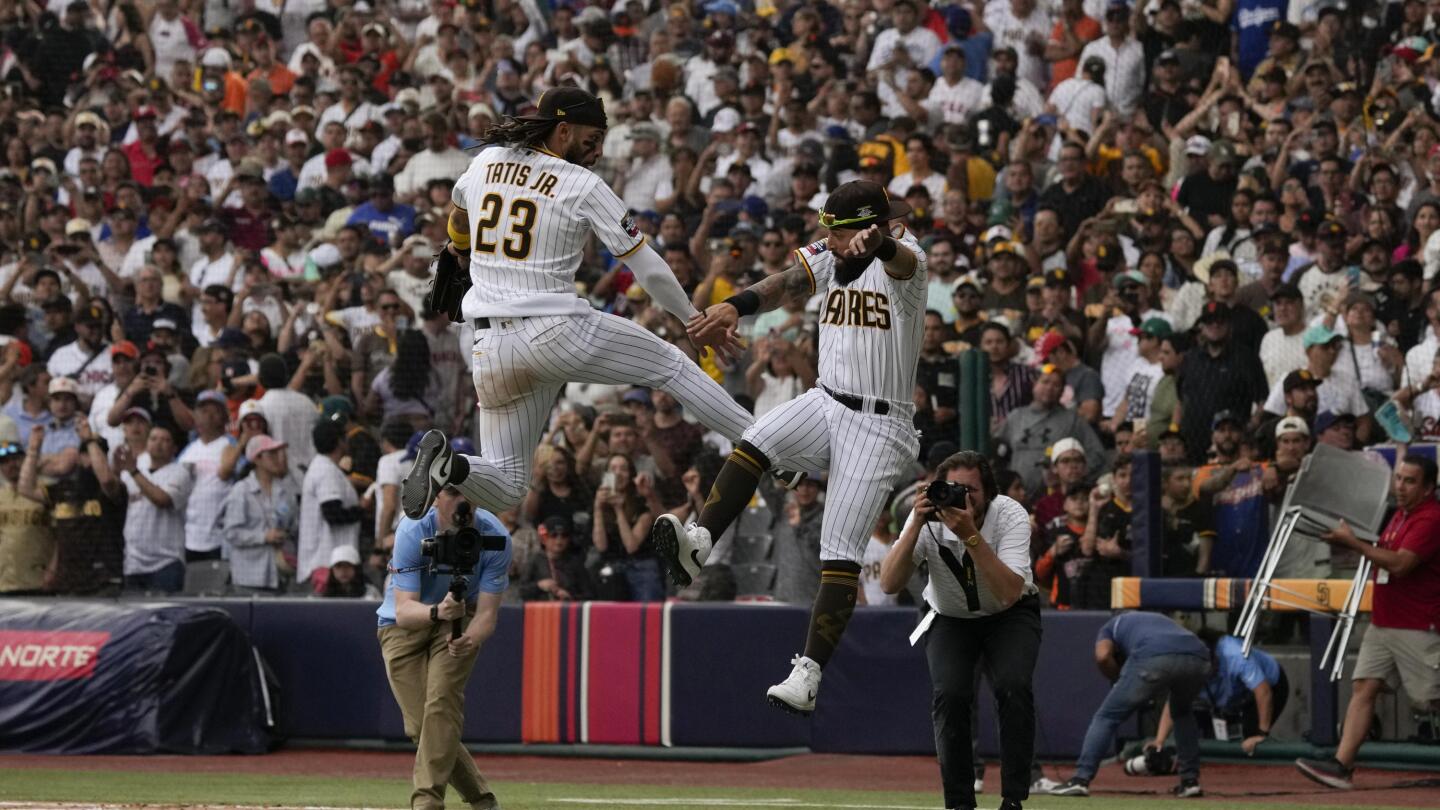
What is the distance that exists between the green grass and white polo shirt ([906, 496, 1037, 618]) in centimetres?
188

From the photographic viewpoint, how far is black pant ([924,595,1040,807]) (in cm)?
909

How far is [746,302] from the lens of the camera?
8.02 meters

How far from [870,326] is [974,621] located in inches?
72.4

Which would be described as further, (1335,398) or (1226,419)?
(1335,398)

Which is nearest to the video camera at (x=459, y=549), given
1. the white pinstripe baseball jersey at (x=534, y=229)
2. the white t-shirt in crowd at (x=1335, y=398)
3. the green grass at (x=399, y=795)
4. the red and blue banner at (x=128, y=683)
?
the white pinstripe baseball jersey at (x=534, y=229)

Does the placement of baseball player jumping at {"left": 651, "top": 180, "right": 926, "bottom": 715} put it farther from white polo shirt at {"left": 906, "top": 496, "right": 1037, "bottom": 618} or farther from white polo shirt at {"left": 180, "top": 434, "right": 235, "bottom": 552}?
white polo shirt at {"left": 180, "top": 434, "right": 235, "bottom": 552}

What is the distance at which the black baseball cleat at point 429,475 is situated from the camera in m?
7.83

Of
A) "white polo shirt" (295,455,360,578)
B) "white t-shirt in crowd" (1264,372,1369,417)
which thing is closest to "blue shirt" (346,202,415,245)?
"white polo shirt" (295,455,360,578)

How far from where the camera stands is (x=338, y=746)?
15.2 meters

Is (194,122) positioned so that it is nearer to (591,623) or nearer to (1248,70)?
(591,623)

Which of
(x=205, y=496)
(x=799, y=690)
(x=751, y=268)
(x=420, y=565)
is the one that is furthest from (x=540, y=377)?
(x=751, y=268)

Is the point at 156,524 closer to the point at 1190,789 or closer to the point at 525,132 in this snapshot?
the point at 1190,789

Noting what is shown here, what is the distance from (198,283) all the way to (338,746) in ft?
17.8

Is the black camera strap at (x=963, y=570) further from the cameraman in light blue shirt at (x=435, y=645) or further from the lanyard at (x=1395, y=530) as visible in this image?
the lanyard at (x=1395, y=530)
